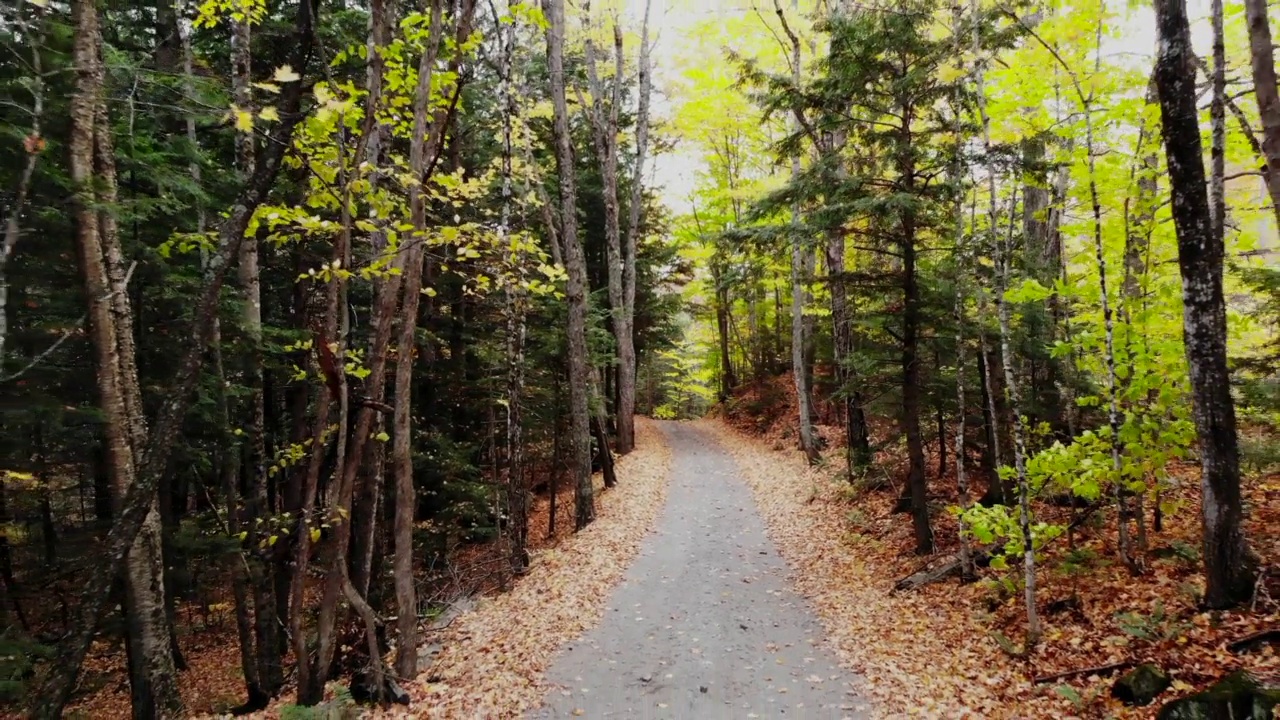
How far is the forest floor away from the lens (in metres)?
5.35

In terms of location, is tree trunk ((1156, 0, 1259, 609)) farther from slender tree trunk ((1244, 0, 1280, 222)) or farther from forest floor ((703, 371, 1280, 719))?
slender tree trunk ((1244, 0, 1280, 222))

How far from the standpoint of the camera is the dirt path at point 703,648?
6094 mm

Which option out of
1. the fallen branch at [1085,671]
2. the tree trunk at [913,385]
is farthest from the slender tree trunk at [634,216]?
the fallen branch at [1085,671]

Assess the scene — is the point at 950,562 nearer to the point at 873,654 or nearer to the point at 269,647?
the point at 873,654

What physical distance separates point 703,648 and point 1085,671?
3.83 m

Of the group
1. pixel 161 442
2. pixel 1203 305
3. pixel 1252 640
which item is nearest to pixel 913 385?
pixel 1203 305

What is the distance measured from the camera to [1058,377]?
9.72 m

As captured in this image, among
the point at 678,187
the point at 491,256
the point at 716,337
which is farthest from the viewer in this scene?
the point at 716,337

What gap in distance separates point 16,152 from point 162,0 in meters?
4.22

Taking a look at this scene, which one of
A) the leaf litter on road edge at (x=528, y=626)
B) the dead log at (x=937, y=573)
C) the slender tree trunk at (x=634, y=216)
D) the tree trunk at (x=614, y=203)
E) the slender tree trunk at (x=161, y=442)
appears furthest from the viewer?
the slender tree trunk at (x=634, y=216)

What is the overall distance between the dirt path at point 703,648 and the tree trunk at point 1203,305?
3735 millimetres

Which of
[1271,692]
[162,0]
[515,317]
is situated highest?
[162,0]

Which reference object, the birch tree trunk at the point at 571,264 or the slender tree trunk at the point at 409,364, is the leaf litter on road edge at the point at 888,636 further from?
the slender tree trunk at the point at 409,364

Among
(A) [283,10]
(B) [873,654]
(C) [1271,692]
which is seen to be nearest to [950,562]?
(B) [873,654]
